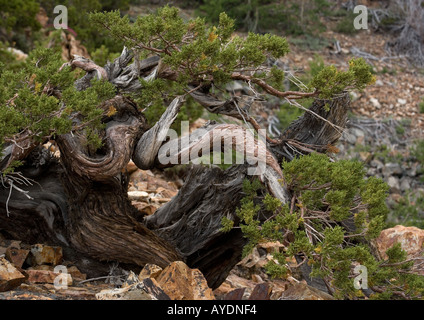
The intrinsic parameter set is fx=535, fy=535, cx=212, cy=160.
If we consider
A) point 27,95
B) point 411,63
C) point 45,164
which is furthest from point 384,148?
point 27,95

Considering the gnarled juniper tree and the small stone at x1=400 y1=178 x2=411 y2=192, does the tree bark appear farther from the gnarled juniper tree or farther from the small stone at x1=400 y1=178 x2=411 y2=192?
the small stone at x1=400 y1=178 x2=411 y2=192

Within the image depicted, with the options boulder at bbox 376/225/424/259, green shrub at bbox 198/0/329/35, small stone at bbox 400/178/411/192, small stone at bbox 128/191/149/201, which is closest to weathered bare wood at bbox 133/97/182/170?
small stone at bbox 128/191/149/201

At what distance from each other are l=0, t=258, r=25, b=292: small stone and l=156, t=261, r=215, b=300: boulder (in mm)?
1125

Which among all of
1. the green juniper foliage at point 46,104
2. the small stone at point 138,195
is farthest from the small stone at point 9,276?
the small stone at point 138,195

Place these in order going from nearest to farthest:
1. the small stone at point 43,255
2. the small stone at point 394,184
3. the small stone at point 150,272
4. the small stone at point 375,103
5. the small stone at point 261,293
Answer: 1. the small stone at point 261,293
2. the small stone at point 150,272
3. the small stone at point 43,255
4. the small stone at point 394,184
5. the small stone at point 375,103

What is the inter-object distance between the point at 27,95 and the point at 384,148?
9962 mm

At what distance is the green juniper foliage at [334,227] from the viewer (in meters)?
3.59

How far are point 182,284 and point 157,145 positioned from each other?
4.26 ft

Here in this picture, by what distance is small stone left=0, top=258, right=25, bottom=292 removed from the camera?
4.16 meters

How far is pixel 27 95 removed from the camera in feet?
12.7

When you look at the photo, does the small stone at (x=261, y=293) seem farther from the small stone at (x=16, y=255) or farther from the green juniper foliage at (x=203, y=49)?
the small stone at (x=16, y=255)

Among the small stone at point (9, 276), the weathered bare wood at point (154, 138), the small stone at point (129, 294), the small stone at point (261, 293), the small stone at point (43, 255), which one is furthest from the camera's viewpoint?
the small stone at point (43, 255)

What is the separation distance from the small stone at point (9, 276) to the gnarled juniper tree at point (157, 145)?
0.69 meters

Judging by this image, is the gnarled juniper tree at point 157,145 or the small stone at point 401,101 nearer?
A: the gnarled juniper tree at point 157,145
